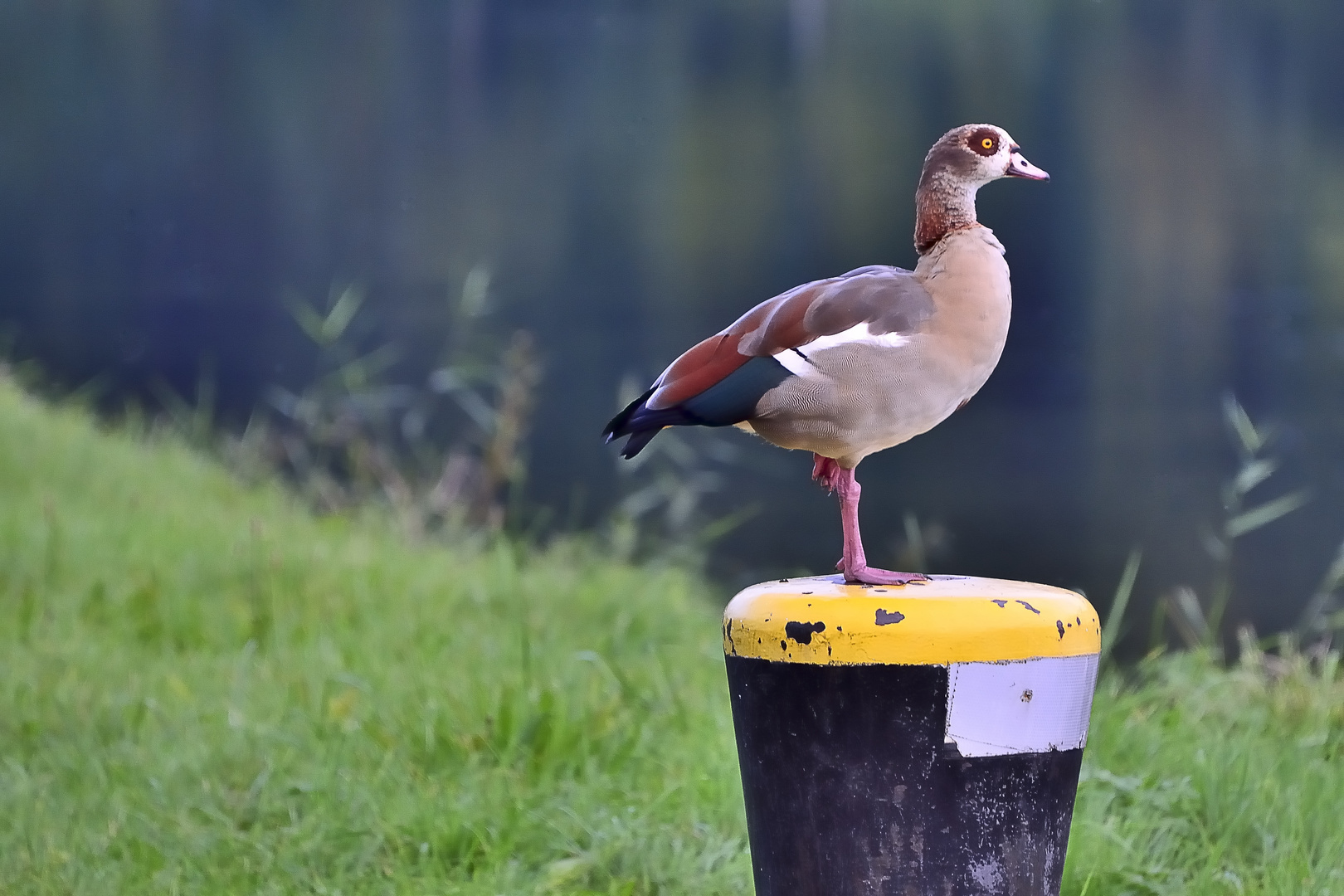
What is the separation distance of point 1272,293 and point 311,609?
1150cm

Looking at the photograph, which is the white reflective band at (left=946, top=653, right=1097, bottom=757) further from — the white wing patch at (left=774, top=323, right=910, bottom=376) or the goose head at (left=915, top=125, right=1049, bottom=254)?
the goose head at (left=915, top=125, right=1049, bottom=254)

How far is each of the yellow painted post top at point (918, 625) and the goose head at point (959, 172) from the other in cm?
58

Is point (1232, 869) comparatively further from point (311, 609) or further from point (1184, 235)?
point (1184, 235)

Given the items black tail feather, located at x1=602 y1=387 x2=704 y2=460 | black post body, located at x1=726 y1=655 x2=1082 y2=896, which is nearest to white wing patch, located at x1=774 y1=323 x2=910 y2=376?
black tail feather, located at x1=602 y1=387 x2=704 y2=460

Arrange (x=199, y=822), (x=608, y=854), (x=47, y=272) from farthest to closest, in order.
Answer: (x=47, y=272), (x=199, y=822), (x=608, y=854)

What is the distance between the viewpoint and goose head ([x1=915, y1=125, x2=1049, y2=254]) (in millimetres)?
2219

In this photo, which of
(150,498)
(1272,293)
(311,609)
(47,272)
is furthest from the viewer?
(1272,293)

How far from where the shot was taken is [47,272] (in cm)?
1218

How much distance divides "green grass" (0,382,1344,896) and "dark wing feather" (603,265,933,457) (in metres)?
1.02

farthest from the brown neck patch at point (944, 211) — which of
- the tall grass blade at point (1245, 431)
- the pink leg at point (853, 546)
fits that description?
the tall grass blade at point (1245, 431)

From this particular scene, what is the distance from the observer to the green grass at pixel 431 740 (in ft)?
9.18

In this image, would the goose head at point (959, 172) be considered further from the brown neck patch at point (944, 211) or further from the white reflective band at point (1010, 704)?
the white reflective band at point (1010, 704)

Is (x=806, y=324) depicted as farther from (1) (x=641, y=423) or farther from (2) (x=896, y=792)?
(2) (x=896, y=792)

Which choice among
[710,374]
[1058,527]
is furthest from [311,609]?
[1058,527]
